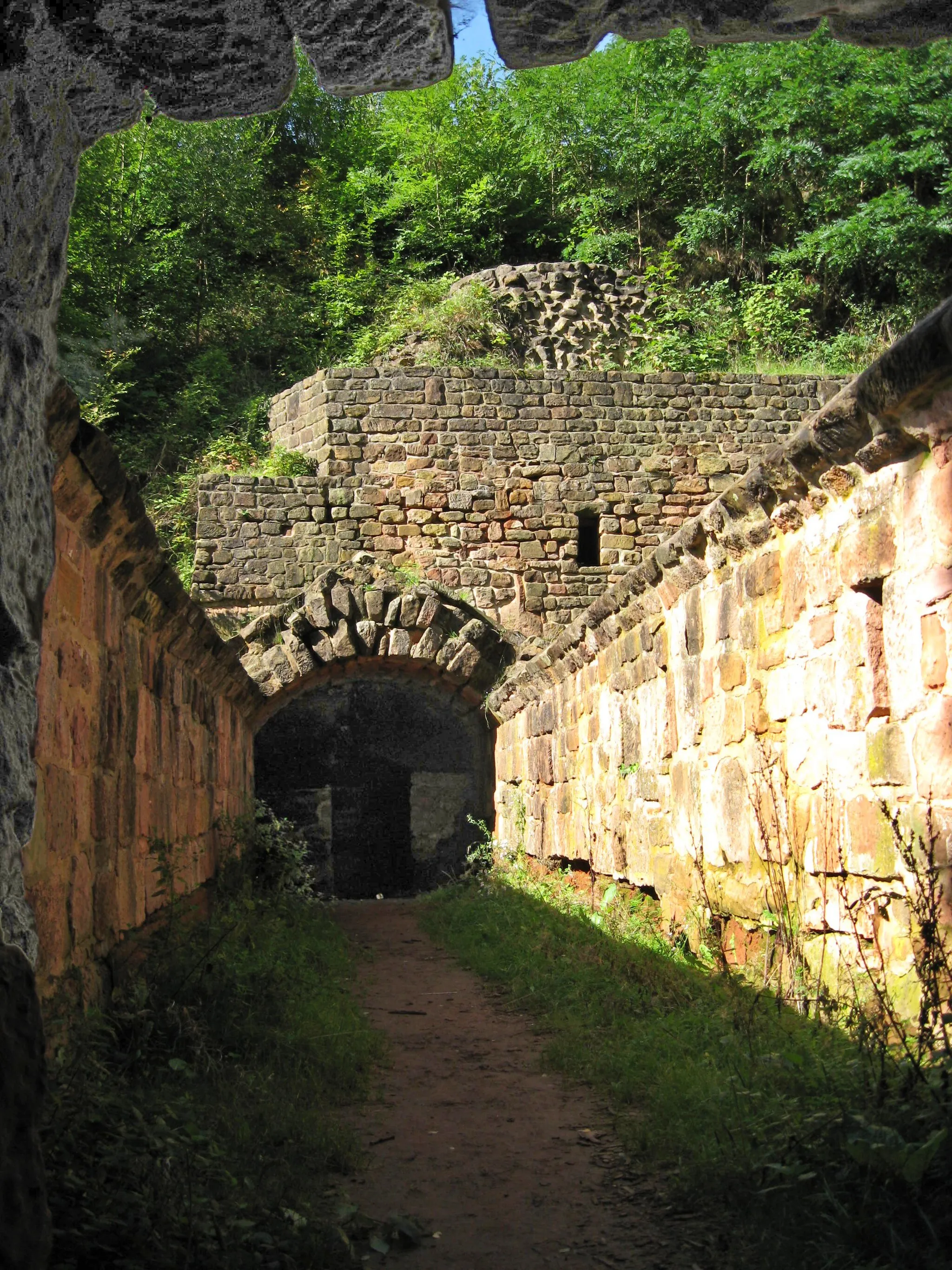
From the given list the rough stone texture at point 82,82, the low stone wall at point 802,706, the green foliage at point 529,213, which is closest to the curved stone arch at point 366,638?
the low stone wall at point 802,706

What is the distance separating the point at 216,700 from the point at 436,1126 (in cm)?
503

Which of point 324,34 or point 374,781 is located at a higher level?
point 324,34

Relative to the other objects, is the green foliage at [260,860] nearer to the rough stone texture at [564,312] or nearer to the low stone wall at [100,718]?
the low stone wall at [100,718]

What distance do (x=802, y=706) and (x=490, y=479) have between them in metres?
9.80

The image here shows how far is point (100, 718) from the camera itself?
4223mm

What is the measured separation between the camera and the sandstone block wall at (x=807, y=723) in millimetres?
3762

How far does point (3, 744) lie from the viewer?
78.3 inches

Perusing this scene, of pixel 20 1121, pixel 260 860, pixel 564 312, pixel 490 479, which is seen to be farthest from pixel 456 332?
pixel 20 1121

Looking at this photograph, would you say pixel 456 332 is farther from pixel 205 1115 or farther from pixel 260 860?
pixel 205 1115

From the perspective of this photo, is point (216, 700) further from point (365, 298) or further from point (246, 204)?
point (246, 204)

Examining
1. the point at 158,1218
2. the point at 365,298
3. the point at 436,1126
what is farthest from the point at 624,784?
the point at 365,298

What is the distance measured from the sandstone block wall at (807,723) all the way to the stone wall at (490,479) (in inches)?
239

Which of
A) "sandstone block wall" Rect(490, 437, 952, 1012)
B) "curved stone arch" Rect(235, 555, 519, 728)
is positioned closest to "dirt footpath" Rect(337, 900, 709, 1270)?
"sandstone block wall" Rect(490, 437, 952, 1012)

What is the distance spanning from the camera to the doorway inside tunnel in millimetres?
17578
